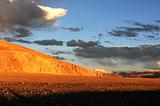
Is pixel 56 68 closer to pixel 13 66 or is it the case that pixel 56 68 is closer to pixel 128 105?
pixel 13 66

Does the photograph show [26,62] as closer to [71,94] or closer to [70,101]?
[71,94]

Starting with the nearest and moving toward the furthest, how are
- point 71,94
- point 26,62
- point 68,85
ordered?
point 71,94 < point 68,85 < point 26,62

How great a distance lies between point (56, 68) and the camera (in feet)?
545

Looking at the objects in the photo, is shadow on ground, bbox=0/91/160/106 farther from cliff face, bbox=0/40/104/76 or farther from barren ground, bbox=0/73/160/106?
cliff face, bbox=0/40/104/76

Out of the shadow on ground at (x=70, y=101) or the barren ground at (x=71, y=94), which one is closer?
the shadow on ground at (x=70, y=101)

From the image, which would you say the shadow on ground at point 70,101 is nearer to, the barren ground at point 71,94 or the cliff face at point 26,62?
the barren ground at point 71,94

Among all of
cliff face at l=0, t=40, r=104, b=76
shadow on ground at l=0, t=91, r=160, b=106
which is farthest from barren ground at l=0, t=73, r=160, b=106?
cliff face at l=0, t=40, r=104, b=76

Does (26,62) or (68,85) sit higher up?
(26,62)

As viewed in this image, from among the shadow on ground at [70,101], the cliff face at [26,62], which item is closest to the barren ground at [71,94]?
the shadow on ground at [70,101]

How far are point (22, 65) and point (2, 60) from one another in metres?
7.90

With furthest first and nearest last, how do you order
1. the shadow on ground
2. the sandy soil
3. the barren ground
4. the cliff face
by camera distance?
the cliff face, the sandy soil, the barren ground, the shadow on ground

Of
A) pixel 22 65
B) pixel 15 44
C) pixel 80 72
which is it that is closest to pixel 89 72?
pixel 80 72

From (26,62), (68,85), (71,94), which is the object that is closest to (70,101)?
(71,94)

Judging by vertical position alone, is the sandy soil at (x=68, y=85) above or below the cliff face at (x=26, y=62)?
below
